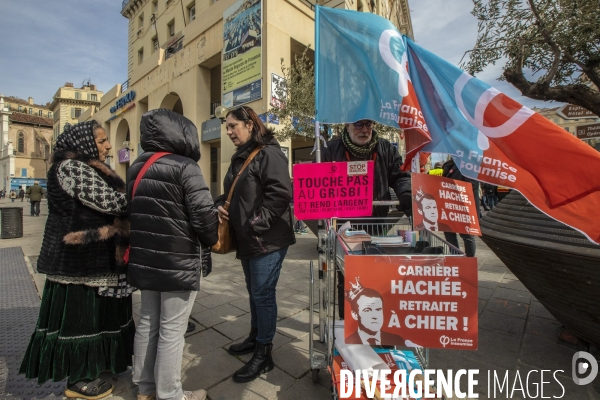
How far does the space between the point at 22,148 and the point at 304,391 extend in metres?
86.1

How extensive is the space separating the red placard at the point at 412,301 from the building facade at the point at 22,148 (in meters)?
67.9

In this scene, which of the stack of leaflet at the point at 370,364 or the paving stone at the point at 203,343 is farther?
the paving stone at the point at 203,343

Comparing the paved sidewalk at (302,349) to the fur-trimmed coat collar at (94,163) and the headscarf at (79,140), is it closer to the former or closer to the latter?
the fur-trimmed coat collar at (94,163)

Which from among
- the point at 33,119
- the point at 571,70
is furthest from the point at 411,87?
the point at 33,119

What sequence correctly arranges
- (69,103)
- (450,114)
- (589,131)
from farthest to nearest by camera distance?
(69,103) → (589,131) → (450,114)

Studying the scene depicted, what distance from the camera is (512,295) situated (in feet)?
12.7

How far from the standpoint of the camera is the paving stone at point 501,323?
294 centimetres

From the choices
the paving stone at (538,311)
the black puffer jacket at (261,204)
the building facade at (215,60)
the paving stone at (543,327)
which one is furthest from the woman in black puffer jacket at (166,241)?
the building facade at (215,60)

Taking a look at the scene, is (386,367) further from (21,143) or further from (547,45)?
(21,143)

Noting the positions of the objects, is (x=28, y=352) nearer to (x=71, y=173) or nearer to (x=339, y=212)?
(x=71, y=173)

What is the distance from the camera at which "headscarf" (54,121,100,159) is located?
2.04 meters

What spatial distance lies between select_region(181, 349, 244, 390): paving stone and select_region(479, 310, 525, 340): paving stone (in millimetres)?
2389

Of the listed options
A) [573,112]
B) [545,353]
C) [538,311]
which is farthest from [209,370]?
[573,112]

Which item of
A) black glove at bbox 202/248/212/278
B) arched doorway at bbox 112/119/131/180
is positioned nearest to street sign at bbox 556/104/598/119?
black glove at bbox 202/248/212/278
